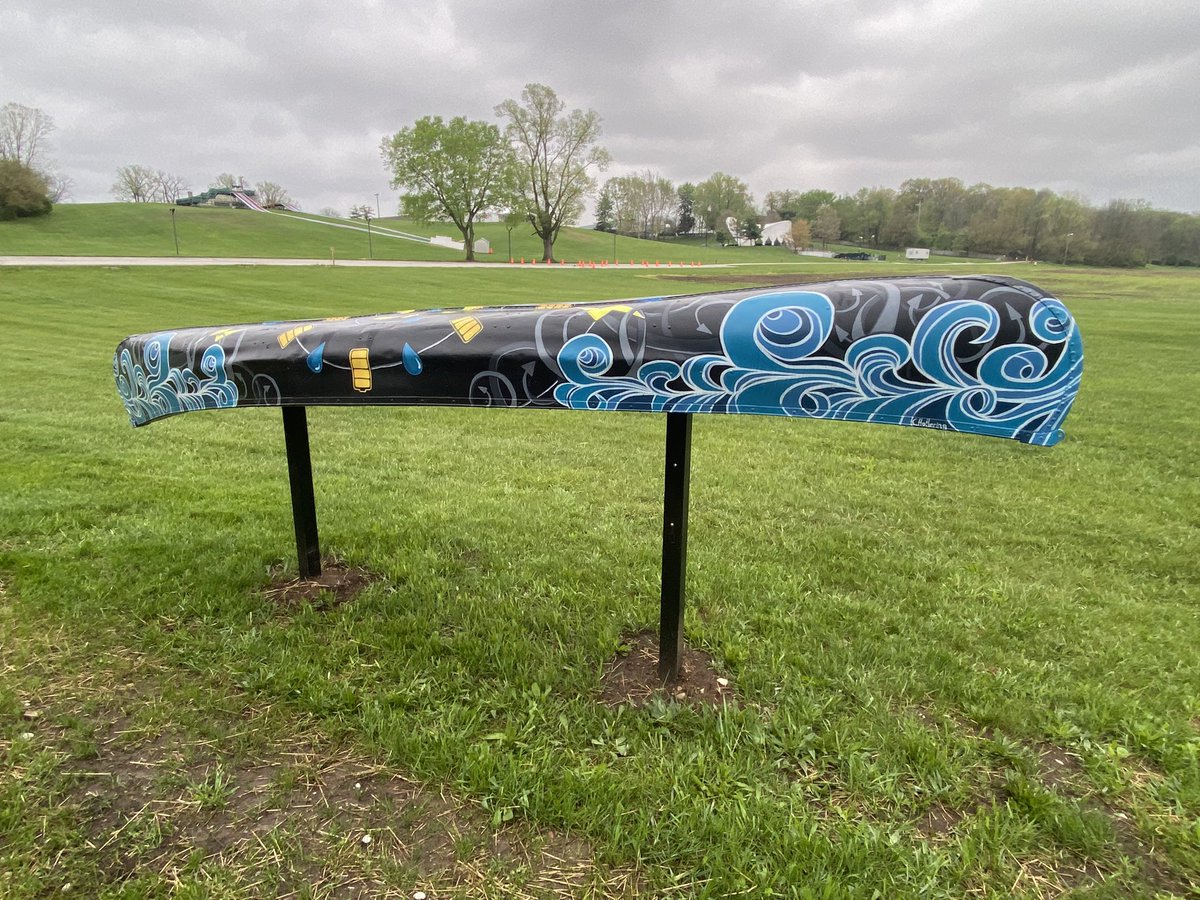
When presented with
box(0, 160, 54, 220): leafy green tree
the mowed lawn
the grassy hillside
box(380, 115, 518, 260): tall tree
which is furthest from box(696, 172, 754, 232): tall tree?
the mowed lawn

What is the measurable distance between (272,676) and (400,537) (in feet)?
4.81

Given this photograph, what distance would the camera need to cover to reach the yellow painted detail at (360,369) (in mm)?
2168

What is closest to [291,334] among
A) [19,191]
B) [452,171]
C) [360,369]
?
[360,369]

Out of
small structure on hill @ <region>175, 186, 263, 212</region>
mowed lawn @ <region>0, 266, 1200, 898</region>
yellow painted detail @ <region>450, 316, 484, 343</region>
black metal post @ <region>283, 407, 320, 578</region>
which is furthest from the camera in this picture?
small structure on hill @ <region>175, 186, 263, 212</region>

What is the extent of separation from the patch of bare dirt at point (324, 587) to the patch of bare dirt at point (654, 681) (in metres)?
1.44

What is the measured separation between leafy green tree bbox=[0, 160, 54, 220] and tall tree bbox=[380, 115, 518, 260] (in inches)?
1111

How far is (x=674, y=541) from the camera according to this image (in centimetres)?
250

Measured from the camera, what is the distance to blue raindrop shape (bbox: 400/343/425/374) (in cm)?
210

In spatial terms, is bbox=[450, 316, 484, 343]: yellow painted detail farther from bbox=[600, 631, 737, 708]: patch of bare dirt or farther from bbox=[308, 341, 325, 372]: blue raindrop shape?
bbox=[600, 631, 737, 708]: patch of bare dirt

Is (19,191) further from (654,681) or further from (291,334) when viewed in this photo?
(654,681)

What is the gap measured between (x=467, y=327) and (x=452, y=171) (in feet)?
202

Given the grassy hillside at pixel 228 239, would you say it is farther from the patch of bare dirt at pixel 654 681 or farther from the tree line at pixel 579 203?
the patch of bare dirt at pixel 654 681

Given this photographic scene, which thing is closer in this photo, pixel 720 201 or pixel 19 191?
pixel 19 191

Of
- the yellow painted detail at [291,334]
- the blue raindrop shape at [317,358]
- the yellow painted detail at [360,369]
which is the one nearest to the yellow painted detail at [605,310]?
the yellow painted detail at [360,369]
